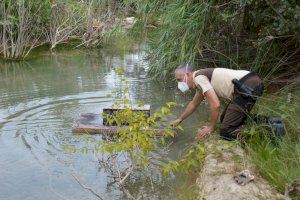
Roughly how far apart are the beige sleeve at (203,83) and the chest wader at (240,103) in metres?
0.35

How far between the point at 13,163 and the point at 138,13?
21.3 ft

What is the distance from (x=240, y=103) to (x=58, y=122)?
351 centimetres

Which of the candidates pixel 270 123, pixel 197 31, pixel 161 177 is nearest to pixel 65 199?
pixel 161 177

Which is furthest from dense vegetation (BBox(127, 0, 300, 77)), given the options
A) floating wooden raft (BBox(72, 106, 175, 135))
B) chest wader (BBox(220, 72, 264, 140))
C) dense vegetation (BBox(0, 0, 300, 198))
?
floating wooden raft (BBox(72, 106, 175, 135))

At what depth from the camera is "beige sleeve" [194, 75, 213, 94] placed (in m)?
5.56

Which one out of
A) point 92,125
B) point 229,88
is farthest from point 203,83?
point 92,125

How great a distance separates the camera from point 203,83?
561cm

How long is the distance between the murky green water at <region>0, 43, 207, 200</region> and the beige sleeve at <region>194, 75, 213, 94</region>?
45.6 inches

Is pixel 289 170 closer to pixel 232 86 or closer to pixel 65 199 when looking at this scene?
pixel 232 86

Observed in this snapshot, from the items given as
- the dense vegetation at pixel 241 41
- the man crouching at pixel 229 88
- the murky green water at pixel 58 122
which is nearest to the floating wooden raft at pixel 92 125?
the murky green water at pixel 58 122

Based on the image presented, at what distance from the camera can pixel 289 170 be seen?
428 cm

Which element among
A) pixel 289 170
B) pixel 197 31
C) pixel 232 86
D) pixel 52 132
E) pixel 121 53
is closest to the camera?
pixel 289 170

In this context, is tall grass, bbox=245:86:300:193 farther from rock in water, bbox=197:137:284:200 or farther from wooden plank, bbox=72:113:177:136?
wooden plank, bbox=72:113:177:136

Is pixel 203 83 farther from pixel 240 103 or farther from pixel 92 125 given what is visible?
pixel 92 125
